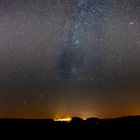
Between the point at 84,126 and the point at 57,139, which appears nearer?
the point at 57,139

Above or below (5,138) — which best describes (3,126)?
above

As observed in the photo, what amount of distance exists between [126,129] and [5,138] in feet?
26.3

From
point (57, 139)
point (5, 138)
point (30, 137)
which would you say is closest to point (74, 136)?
point (57, 139)

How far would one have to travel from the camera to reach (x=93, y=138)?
2050 cm

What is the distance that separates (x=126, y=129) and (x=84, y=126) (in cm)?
302

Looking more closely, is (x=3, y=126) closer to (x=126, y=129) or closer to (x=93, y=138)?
(x=93, y=138)

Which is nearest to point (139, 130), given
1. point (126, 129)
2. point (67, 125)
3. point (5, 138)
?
point (126, 129)

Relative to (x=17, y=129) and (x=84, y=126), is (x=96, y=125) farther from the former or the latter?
(x=17, y=129)

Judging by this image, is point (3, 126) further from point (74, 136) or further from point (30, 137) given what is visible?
point (74, 136)

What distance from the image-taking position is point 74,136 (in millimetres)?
20609

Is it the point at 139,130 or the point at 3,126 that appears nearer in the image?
the point at 139,130

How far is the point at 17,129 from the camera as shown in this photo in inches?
864

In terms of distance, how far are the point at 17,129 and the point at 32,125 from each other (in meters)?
1.28

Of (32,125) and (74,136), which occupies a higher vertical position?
(32,125)
